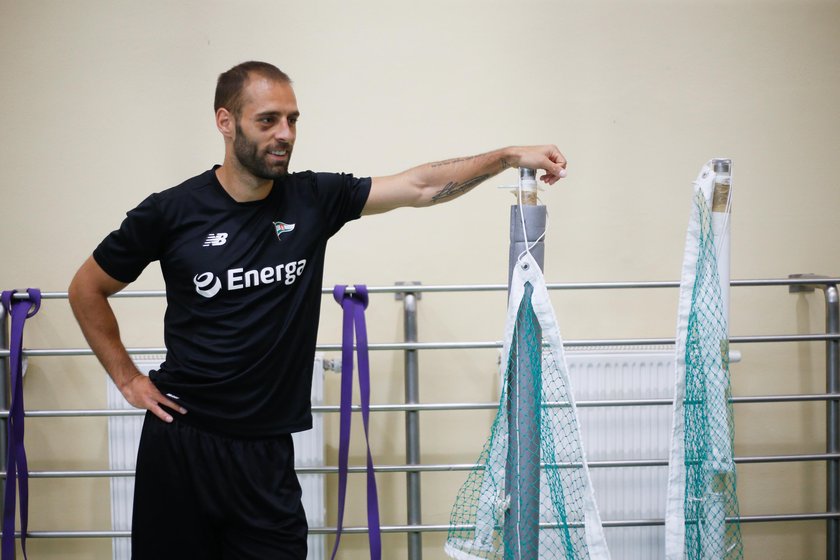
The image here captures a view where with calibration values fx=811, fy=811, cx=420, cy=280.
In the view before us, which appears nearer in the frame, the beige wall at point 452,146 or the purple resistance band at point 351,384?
the purple resistance band at point 351,384

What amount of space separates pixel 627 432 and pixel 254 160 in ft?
5.43

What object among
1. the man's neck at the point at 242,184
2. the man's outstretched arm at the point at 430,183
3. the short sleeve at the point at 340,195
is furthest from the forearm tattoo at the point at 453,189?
the man's neck at the point at 242,184

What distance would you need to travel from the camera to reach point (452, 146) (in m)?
2.84

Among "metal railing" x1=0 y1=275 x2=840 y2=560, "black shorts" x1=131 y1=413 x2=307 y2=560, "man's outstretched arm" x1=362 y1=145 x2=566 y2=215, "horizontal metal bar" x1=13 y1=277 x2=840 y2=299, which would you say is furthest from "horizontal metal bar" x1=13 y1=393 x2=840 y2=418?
"man's outstretched arm" x1=362 y1=145 x2=566 y2=215

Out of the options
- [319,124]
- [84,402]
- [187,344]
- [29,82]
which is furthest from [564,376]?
[29,82]

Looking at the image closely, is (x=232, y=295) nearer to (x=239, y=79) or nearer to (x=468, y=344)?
(x=239, y=79)

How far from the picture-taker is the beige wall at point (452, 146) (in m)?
Result: 2.82

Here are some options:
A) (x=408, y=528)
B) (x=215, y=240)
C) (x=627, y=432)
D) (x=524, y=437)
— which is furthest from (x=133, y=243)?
(x=627, y=432)

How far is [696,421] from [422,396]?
1237 mm

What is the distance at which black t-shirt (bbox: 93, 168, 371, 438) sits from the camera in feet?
5.88

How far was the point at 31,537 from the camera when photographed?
271cm

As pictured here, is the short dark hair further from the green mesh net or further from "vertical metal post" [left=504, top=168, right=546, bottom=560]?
the green mesh net

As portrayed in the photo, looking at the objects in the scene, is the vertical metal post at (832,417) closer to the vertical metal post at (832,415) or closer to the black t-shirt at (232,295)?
the vertical metal post at (832,415)

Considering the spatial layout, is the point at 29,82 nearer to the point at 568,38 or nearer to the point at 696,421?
the point at 568,38
